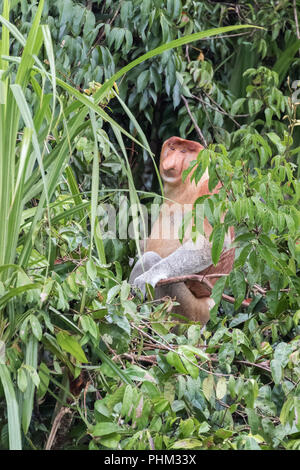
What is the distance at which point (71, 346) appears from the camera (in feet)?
4.40

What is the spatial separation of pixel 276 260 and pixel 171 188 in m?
0.64

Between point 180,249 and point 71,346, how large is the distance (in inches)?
33.1

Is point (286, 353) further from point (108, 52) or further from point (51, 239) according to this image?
point (108, 52)

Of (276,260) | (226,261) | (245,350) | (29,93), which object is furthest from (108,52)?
(245,350)

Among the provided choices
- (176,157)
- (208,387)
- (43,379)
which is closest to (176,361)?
(208,387)

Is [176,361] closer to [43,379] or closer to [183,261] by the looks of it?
[43,379]

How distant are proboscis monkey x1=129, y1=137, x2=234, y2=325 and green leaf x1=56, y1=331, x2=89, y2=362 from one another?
0.74 m

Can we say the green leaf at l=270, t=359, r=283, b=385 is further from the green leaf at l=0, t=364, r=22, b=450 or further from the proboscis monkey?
the proboscis monkey

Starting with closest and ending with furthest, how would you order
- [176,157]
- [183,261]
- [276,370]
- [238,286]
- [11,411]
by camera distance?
1. [11,411]
2. [276,370]
3. [238,286]
4. [183,261]
5. [176,157]

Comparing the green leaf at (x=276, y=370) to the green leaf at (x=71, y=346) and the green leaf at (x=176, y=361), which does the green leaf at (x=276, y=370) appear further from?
the green leaf at (x=71, y=346)

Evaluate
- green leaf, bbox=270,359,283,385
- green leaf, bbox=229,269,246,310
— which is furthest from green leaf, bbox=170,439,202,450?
green leaf, bbox=229,269,246,310

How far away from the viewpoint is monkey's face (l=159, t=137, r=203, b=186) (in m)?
2.27

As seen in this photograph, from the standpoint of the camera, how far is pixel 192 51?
3721 millimetres

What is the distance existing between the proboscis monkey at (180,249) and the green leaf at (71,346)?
74cm
